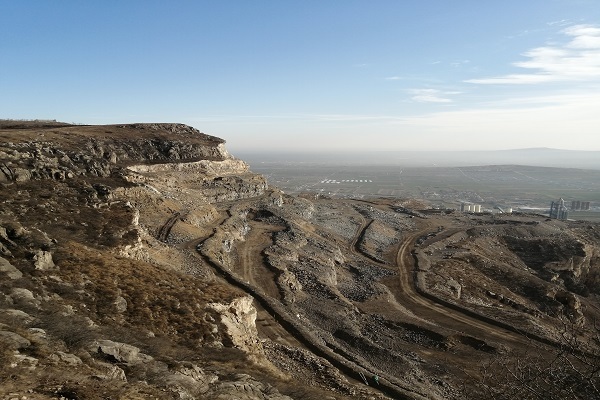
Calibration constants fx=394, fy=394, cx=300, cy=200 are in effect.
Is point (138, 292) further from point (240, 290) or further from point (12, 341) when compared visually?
point (240, 290)

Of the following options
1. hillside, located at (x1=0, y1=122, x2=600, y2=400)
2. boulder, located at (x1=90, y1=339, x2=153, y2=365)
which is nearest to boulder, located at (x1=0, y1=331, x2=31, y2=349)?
hillside, located at (x1=0, y1=122, x2=600, y2=400)

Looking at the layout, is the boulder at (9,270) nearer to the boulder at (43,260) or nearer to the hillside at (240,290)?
the hillside at (240,290)

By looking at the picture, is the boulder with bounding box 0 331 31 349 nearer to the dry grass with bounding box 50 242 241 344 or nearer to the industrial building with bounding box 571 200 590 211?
the dry grass with bounding box 50 242 241 344

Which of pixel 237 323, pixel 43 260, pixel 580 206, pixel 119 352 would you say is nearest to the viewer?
pixel 119 352

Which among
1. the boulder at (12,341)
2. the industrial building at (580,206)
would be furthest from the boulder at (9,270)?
the industrial building at (580,206)

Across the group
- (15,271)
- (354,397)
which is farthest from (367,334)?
(15,271)

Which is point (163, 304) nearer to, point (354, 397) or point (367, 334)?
point (354, 397)

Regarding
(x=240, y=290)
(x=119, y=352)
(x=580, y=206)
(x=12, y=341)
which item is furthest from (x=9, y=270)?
(x=580, y=206)

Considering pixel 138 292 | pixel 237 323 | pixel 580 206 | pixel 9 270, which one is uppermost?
pixel 9 270

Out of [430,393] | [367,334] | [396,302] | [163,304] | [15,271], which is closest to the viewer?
[15,271]
